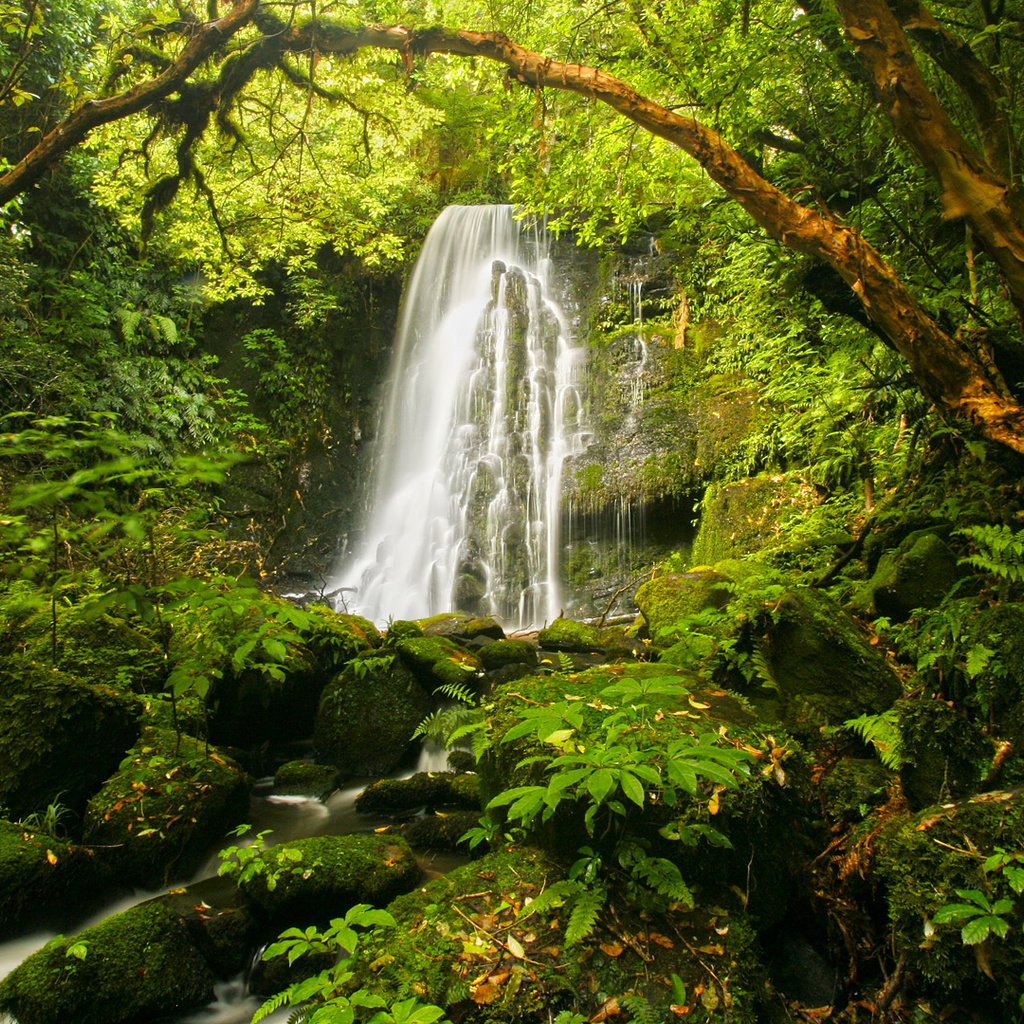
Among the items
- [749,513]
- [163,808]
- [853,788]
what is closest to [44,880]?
[163,808]

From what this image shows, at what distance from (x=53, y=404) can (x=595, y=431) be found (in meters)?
9.31

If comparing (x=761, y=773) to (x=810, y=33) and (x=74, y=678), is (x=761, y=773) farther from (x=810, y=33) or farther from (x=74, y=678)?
(x=810, y=33)

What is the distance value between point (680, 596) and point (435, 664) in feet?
8.35

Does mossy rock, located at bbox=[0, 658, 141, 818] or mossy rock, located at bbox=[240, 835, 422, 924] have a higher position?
mossy rock, located at bbox=[0, 658, 141, 818]

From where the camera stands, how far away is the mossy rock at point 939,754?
2.50 meters

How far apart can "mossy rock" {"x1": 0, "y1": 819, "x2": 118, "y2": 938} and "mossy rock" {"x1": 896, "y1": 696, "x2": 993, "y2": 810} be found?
4.24 m

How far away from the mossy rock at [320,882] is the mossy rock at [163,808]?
0.74m

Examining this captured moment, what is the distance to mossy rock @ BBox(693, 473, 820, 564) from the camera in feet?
26.1

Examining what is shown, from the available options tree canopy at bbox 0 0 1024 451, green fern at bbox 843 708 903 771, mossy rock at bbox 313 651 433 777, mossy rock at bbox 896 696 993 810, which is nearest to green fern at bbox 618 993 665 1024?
mossy rock at bbox 896 696 993 810

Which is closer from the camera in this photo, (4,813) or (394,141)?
(4,813)

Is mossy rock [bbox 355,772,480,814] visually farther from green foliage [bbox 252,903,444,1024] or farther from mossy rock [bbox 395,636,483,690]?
green foliage [bbox 252,903,444,1024]

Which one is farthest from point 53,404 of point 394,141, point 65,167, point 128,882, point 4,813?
point 128,882

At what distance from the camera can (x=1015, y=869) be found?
1.85 metres

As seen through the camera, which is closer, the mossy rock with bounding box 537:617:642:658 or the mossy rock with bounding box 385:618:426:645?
the mossy rock with bounding box 385:618:426:645
